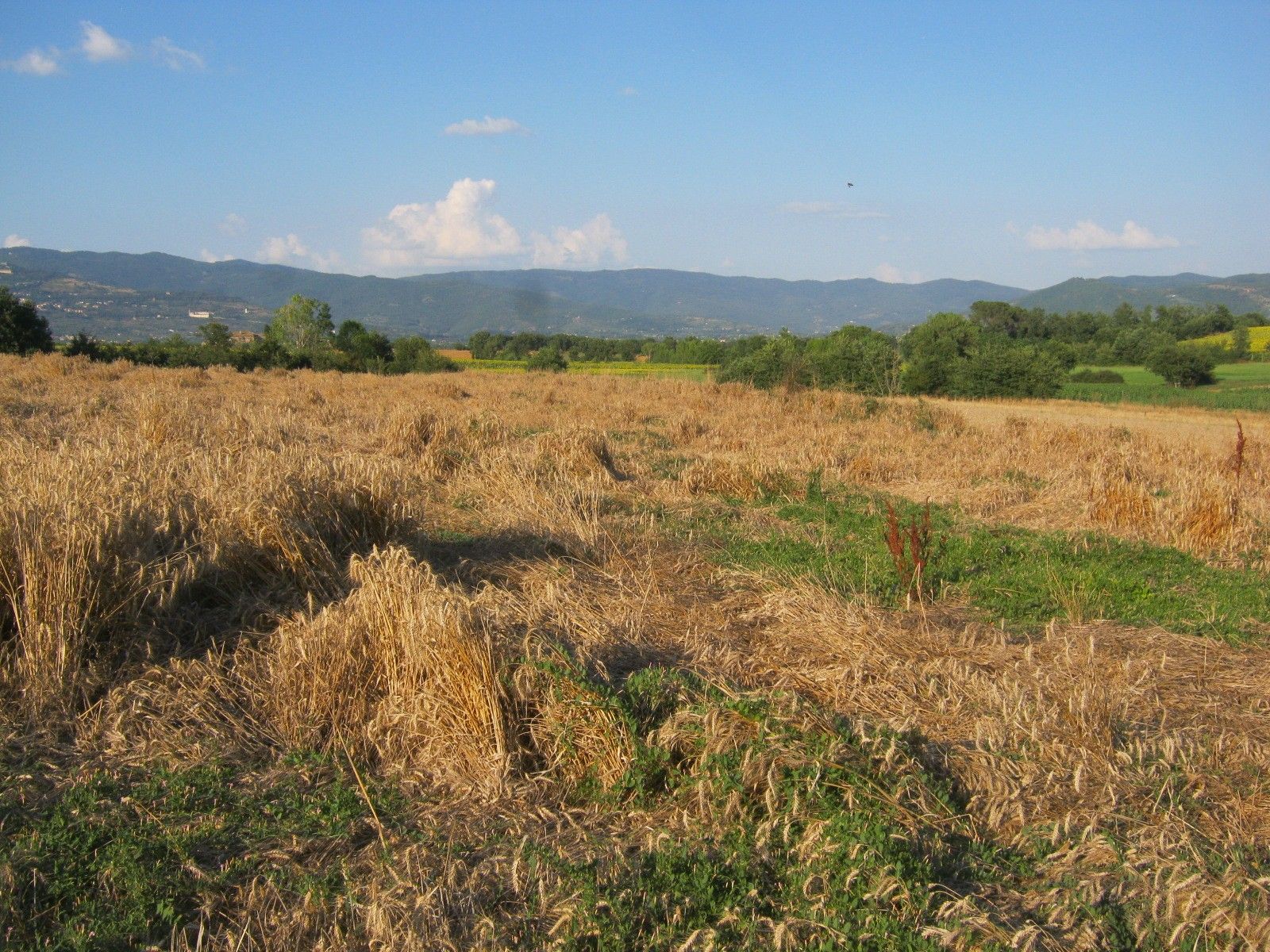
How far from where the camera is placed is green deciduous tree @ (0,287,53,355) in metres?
32.3

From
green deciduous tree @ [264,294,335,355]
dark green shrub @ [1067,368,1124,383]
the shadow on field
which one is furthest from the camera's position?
green deciduous tree @ [264,294,335,355]

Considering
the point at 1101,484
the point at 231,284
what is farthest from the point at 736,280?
the point at 1101,484

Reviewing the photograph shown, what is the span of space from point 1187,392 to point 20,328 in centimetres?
4880

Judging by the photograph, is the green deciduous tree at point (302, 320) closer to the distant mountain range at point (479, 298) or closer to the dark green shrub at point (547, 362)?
the distant mountain range at point (479, 298)

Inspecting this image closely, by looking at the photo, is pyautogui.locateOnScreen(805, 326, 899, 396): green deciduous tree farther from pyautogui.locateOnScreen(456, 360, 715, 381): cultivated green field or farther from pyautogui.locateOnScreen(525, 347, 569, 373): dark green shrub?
pyautogui.locateOnScreen(525, 347, 569, 373): dark green shrub

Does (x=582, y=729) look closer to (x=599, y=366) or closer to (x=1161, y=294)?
(x=599, y=366)

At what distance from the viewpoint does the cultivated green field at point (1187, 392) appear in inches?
1403

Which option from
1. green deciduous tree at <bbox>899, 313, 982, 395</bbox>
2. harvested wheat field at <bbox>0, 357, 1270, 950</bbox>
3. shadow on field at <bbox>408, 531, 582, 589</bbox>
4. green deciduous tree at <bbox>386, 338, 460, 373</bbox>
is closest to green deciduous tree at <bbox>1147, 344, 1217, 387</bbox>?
green deciduous tree at <bbox>899, 313, 982, 395</bbox>

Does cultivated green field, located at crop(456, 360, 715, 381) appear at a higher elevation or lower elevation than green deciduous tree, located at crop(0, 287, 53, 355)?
lower

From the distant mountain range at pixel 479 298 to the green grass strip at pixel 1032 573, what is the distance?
5809cm

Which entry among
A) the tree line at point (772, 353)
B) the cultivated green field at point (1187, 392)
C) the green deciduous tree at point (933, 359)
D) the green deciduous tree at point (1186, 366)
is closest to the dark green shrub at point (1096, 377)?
the cultivated green field at point (1187, 392)

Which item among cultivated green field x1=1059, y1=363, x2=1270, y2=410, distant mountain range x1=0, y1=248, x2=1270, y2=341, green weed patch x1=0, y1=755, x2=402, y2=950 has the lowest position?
cultivated green field x1=1059, y1=363, x2=1270, y2=410

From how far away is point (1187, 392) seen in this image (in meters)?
40.3

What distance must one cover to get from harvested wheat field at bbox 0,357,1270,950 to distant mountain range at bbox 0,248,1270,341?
58.3m
